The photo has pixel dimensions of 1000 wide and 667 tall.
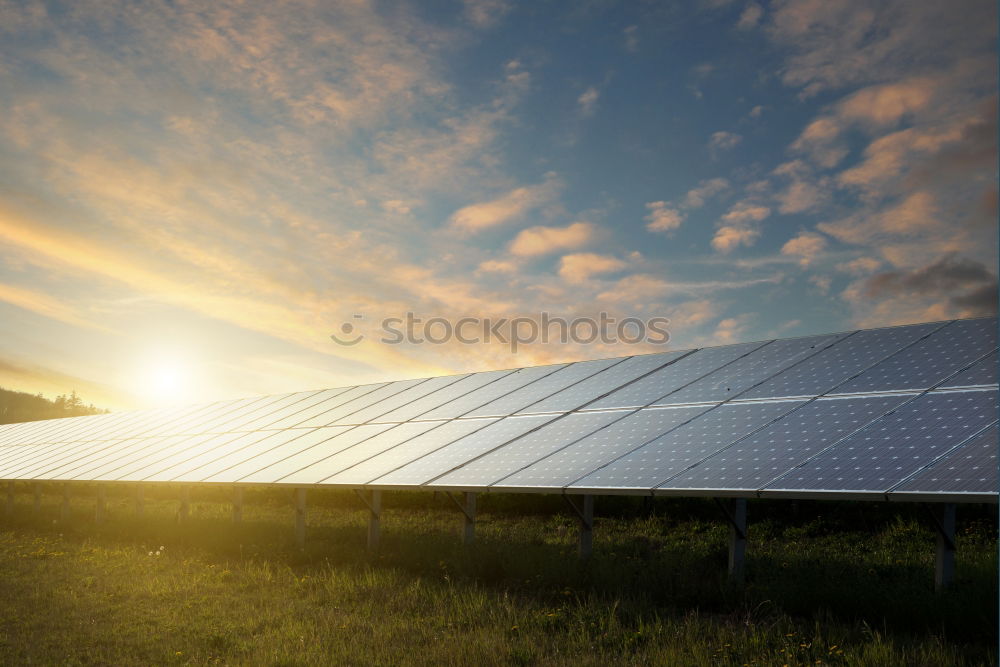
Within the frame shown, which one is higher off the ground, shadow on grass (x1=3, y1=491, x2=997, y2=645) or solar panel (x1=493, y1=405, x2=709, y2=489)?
solar panel (x1=493, y1=405, x2=709, y2=489)

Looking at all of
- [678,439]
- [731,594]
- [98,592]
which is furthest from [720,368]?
[98,592]

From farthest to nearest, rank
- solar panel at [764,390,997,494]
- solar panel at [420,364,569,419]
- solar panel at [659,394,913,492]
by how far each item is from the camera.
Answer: solar panel at [420,364,569,419] → solar panel at [659,394,913,492] → solar panel at [764,390,997,494]

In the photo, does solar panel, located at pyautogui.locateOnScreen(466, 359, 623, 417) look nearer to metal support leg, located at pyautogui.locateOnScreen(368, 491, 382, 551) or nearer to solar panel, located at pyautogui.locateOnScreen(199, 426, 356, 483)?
metal support leg, located at pyautogui.locateOnScreen(368, 491, 382, 551)

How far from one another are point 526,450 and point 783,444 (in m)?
5.91

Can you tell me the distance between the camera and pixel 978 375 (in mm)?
14469

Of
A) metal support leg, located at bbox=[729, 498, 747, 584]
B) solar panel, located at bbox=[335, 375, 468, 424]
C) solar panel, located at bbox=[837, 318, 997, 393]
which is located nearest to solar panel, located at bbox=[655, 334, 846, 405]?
solar panel, located at bbox=[837, 318, 997, 393]

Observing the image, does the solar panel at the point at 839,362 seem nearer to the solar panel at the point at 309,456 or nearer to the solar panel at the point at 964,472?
the solar panel at the point at 964,472

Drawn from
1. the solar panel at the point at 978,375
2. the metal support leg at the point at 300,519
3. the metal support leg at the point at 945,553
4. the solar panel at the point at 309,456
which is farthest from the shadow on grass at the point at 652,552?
the solar panel at the point at 978,375

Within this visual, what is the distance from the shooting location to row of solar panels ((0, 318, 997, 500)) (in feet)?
40.7

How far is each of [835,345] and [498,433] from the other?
27.9 ft

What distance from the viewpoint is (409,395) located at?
30094 millimetres

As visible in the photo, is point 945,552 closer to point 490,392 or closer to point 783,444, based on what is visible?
point 783,444

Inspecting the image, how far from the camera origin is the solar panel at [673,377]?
19.9m

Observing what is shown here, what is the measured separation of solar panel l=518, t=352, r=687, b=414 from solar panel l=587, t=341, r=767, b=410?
21.3 inches
